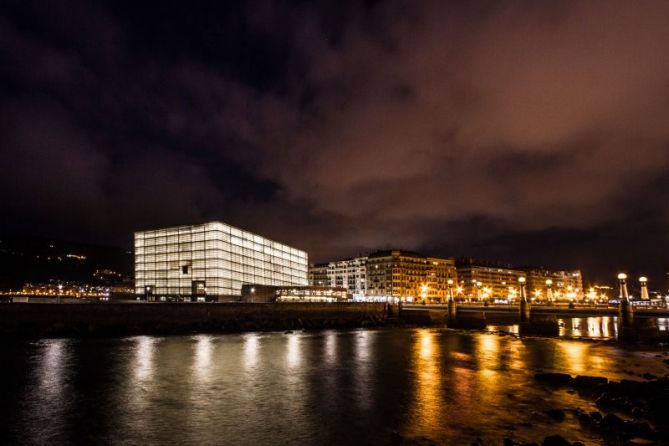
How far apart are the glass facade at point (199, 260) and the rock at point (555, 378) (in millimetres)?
91577

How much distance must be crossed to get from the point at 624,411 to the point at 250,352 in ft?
93.9

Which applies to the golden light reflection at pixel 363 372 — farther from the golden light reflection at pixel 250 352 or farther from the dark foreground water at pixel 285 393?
the golden light reflection at pixel 250 352

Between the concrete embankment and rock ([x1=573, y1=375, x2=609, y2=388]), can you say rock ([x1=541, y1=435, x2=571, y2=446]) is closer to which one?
rock ([x1=573, y1=375, x2=609, y2=388])

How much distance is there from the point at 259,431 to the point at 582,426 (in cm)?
1195

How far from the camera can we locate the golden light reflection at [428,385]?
19109 millimetres

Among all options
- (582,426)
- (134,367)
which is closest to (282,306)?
(134,367)

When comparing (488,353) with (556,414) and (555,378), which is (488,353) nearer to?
(555,378)

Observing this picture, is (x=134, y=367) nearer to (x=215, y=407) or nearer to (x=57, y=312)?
(x=215, y=407)

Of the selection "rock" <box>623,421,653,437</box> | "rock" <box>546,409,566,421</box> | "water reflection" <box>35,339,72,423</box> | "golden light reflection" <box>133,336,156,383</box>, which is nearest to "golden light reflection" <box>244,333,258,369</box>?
"golden light reflection" <box>133,336,156,383</box>

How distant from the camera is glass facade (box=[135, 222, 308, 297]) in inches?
4626

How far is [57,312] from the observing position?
51.9m

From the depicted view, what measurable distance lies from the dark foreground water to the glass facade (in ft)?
245

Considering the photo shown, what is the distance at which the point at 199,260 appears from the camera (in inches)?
4700

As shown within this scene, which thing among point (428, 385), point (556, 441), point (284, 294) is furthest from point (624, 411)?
point (284, 294)
